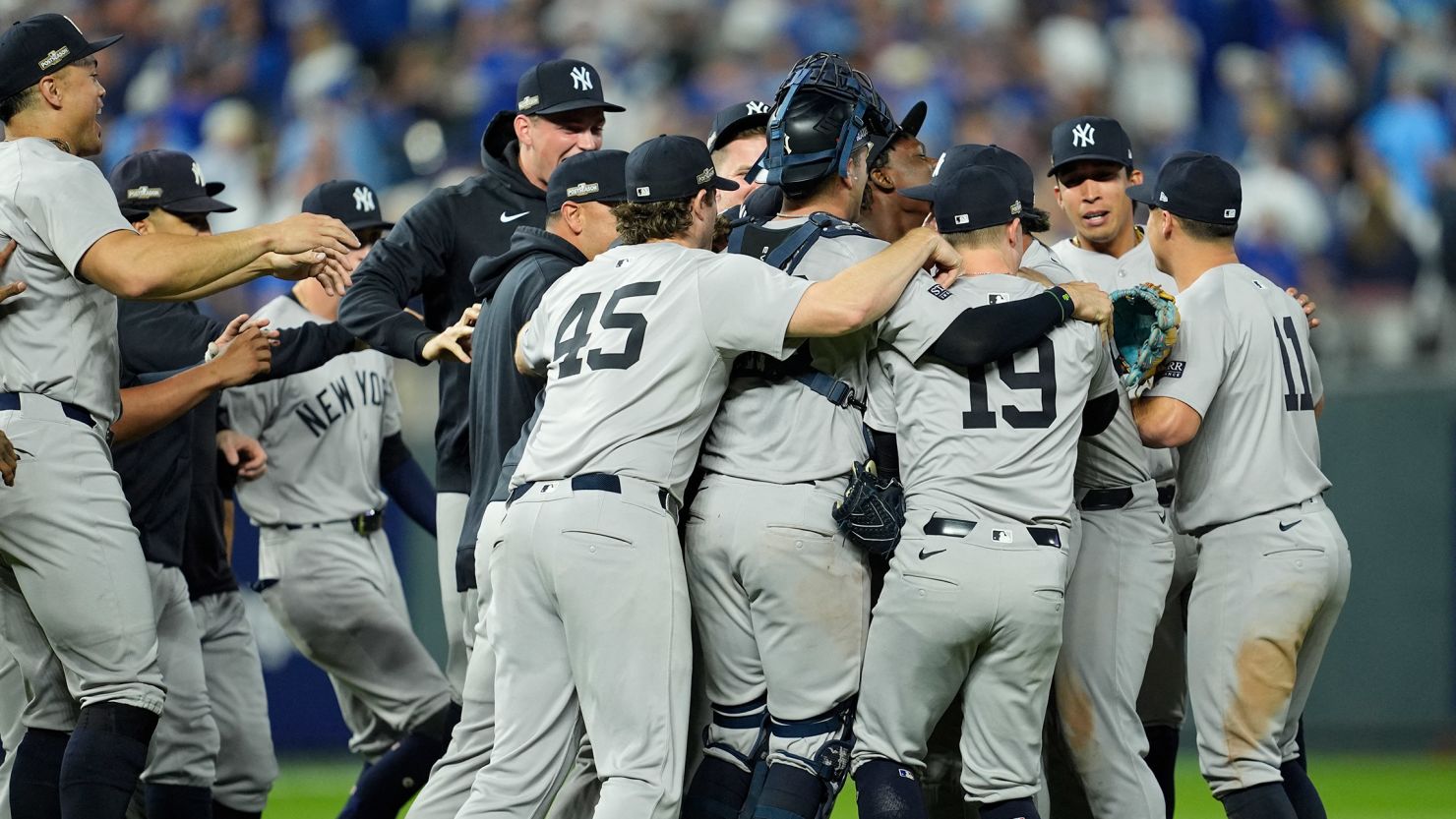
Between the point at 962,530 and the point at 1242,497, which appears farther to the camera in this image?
the point at 1242,497

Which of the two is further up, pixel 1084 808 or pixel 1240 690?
pixel 1240 690

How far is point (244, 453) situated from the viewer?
6918 mm

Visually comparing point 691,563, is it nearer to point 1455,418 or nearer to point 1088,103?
point 1455,418

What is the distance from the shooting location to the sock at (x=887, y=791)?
15.9ft

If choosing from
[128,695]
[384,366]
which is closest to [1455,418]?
[384,366]

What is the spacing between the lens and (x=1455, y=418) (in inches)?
405

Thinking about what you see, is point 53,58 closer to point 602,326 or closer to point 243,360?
point 243,360

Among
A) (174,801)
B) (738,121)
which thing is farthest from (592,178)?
(174,801)

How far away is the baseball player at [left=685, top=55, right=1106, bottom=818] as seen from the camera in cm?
491

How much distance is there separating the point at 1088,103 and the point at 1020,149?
2.61 feet

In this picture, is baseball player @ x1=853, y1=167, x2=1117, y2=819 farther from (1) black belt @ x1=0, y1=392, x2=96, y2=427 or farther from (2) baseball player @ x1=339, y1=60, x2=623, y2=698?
(1) black belt @ x1=0, y1=392, x2=96, y2=427

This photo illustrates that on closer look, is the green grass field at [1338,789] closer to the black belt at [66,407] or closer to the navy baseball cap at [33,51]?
the black belt at [66,407]

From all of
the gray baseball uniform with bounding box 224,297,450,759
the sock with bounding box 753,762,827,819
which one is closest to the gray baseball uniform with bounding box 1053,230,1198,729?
the sock with bounding box 753,762,827,819

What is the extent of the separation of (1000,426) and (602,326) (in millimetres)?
A: 1190
